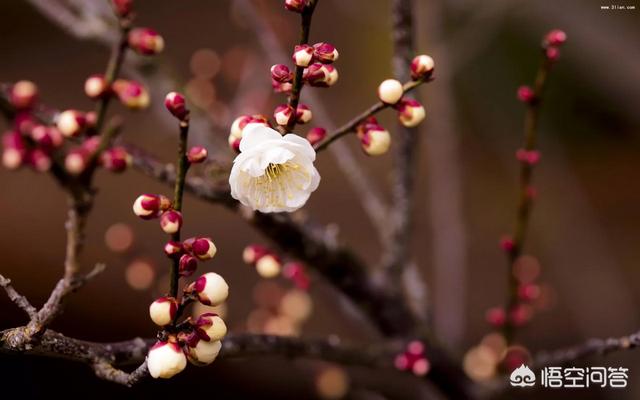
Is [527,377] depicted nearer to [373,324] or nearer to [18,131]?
[373,324]

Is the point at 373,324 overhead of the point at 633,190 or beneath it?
beneath

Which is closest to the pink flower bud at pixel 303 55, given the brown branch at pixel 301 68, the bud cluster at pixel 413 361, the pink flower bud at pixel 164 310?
the brown branch at pixel 301 68

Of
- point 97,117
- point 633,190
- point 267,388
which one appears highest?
point 633,190

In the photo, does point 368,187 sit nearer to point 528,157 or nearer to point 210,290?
point 528,157

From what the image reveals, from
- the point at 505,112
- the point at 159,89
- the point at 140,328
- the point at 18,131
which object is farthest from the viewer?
the point at 505,112

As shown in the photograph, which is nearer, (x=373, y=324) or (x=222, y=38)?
(x=373, y=324)

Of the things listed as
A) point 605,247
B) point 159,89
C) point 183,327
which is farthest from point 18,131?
point 605,247

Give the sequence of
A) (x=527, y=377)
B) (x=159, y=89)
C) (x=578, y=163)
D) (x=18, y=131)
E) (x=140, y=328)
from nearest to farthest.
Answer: (x=18, y=131), (x=527, y=377), (x=159, y=89), (x=140, y=328), (x=578, y=163)

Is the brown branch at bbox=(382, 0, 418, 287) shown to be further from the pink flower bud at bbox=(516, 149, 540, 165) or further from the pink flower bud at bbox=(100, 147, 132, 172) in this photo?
the pink flower bud at bbox=(100, 147, 132, 172)
